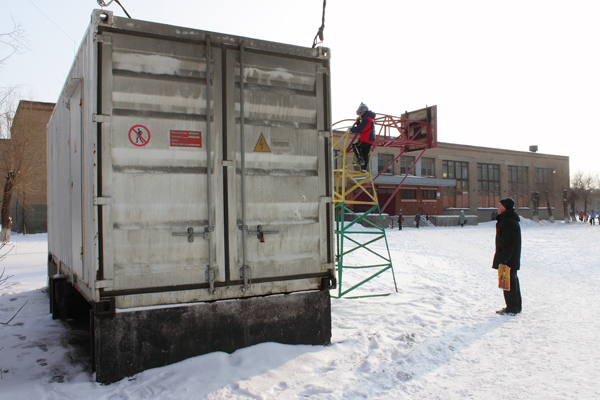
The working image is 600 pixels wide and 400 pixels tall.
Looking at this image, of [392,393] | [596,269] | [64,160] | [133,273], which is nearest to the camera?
[392,393]

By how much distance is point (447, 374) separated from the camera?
12.9 ft

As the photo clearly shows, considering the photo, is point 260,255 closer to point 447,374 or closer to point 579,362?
point 447,374

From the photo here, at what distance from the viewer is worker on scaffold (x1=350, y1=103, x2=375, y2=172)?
634cm

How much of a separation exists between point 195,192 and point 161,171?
0.37 meters

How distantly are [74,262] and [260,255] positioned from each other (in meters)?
2.13

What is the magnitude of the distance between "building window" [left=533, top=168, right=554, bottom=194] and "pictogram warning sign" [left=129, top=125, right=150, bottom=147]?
192ft

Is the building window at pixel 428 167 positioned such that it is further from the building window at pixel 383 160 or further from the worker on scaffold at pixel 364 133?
the worker on scaffold at pixel 364 133

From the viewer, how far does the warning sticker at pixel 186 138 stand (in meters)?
4.04

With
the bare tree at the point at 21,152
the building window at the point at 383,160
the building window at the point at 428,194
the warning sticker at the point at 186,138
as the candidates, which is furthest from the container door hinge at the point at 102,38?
the building window at the point at 428,194

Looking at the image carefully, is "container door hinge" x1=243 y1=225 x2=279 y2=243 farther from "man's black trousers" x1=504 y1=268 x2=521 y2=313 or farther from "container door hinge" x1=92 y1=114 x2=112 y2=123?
"man's black trousers" x1=504 y1=268 x2=521 y2=313

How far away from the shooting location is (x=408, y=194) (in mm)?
42781

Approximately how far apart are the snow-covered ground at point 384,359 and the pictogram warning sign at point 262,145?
2009mm

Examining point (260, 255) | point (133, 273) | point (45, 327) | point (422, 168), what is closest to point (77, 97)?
point (133, 273)

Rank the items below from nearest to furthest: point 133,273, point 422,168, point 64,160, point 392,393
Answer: point 392,393
point 133,273
point 64,160
point 422,168
